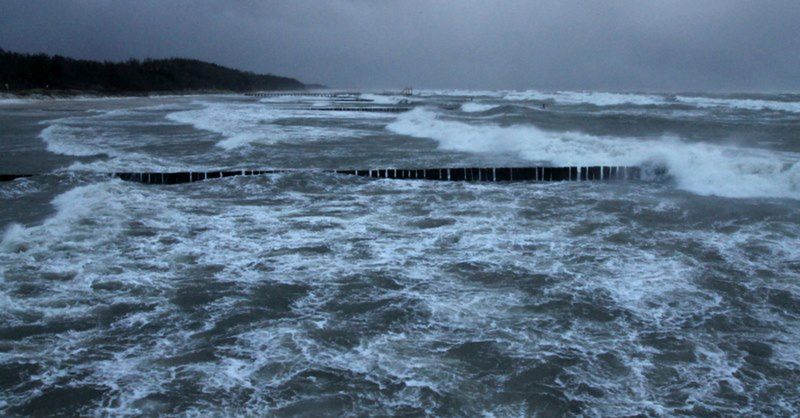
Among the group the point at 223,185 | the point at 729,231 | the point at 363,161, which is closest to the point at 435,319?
the point at 729,231

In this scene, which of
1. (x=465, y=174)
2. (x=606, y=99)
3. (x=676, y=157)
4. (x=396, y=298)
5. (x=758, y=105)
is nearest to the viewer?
(x=396, y=298)

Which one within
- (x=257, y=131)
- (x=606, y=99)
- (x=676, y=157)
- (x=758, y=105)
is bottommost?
(x=676, y=157)

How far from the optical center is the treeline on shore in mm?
66188

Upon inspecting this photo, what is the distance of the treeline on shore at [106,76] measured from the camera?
6619cm

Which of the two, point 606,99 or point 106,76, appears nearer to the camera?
point 606,99

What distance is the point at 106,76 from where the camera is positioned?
8219 cm

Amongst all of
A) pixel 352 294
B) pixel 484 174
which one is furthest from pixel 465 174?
pixel 352 294

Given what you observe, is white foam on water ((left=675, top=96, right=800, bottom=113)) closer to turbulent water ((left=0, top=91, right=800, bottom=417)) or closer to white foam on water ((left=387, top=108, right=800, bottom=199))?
white foam on water ((left=387, top=108, right=800, bottom=199))

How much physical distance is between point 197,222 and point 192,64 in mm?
132888

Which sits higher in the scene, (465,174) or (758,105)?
(758,105)

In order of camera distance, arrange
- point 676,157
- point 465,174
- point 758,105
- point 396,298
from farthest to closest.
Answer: point 758,105 → point 676,157 → point 465,174 → point 396,298

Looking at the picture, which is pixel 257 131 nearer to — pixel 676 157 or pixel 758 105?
pixel 676 157

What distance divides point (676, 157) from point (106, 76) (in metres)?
84.0

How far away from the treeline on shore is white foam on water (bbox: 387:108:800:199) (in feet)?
178
